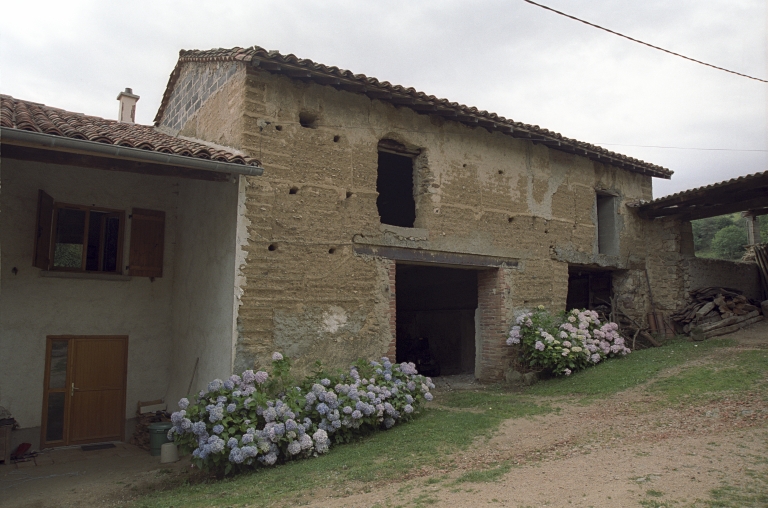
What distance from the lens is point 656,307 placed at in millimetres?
13492

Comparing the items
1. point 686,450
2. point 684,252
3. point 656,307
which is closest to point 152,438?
point 686,450

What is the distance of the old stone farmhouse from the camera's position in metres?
7.94

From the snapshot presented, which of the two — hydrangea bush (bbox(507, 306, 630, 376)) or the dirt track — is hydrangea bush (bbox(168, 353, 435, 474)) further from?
hydrangea bush (bbox(507, 306, 630, 376))

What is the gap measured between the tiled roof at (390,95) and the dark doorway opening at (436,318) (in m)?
4.18

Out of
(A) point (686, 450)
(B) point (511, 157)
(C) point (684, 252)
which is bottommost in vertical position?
(A) point (686, 450)

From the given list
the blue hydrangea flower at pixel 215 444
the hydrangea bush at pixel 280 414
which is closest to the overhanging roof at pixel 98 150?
the hydrangea bush at pixel 280 414

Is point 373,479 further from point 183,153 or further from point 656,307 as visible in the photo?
point 656,307

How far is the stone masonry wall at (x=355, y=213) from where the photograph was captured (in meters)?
8.11

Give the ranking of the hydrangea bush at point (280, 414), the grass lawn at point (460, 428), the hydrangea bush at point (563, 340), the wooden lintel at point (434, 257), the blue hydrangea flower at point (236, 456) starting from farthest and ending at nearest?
the hydrangea bush at point (563, 340), the wooden lintel at point (434, 257), the hydrangea bush at point (280, 414), the blue hydrangea flower at point (236, 456), the grass lawn at point (460, 428)

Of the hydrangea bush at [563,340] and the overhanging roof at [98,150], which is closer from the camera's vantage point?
the overhanging roof at [98,150]

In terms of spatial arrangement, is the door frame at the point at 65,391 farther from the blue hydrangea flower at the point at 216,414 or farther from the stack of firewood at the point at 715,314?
the stack of firewood at the point at 715,314

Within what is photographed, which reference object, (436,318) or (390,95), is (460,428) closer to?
(390,95)

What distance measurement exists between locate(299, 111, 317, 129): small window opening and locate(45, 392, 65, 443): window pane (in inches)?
242

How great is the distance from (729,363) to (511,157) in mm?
5296
